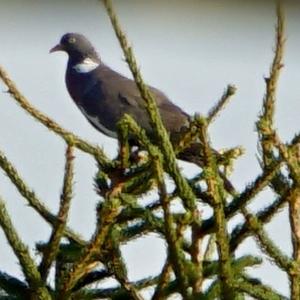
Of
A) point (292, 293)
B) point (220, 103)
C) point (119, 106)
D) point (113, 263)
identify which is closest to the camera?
point (292, 293)

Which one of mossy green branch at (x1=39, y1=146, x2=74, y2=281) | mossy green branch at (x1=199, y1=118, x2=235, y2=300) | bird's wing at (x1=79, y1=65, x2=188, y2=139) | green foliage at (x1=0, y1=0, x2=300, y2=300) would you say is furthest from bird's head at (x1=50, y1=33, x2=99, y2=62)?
mossy green branch at (x1=199, y1=118, x2=235, y2=300)

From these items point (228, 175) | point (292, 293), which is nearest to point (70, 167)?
point (292, 293)

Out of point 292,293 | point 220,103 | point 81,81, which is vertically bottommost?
point 292,293

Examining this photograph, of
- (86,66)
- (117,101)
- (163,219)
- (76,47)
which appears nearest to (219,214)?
(163,219)

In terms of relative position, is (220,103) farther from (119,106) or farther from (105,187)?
(119,106)

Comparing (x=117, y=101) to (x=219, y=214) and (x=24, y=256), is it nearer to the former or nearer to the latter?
(x=24, y=256)

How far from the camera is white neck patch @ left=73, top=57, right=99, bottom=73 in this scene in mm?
6983

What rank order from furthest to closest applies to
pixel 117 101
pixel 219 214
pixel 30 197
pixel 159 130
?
pixel 117 101 < pixel 30 197 < pixel 159 130 < pixel 219 214

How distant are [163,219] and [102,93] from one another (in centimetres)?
389

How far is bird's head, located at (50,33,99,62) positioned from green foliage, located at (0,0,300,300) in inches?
180

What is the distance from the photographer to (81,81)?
668cm

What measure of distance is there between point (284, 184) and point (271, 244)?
293 mm

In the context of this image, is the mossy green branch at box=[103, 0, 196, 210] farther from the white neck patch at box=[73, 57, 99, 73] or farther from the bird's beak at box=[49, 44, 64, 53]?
the bird's beak at box=[49, 44, 64, 53]

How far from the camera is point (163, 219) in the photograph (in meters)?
2.30
